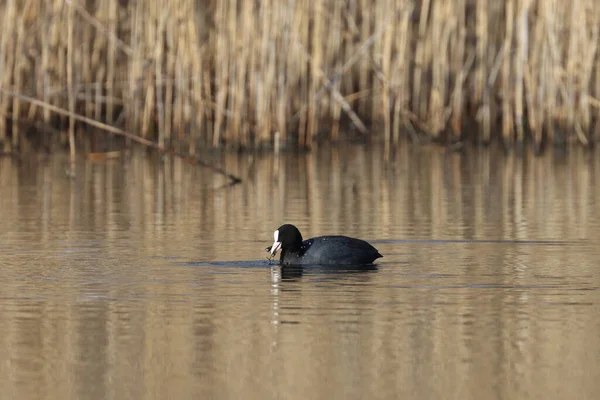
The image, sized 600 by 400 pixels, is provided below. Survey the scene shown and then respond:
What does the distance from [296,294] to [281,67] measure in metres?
8.69

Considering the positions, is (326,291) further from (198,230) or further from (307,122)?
(307,122)

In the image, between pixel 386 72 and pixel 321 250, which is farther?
pixel 386 72

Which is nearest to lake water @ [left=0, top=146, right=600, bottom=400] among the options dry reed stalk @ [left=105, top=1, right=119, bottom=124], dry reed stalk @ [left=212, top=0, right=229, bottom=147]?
dry reed stalk @ [left=212, top=0, right=229, bottom=147]

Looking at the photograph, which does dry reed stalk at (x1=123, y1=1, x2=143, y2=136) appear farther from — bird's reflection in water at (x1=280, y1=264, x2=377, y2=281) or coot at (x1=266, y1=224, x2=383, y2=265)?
bird's reflection in water at (x1=280, y1=264, x2=377, y2=281)

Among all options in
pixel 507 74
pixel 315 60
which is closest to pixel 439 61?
pixel 507 74

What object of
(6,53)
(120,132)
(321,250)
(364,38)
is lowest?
(321,250)

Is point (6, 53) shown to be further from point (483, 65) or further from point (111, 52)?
point (483, 65)

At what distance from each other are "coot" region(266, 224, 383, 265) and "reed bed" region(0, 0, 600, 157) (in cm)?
681

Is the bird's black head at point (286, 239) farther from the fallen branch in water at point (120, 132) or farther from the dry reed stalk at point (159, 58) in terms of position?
the dry reed stalk at point (159, 58)

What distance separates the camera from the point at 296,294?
6863 mm

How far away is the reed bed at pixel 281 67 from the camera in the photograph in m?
15.5

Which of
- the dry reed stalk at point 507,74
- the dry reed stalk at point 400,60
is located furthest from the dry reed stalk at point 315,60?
the dry reed stalk at point 507,74

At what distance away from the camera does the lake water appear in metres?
4.98

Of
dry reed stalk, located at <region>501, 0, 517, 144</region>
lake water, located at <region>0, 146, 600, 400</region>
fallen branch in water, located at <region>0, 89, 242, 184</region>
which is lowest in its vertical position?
lake water, located at <region>0, 146, 600, 400</region>
